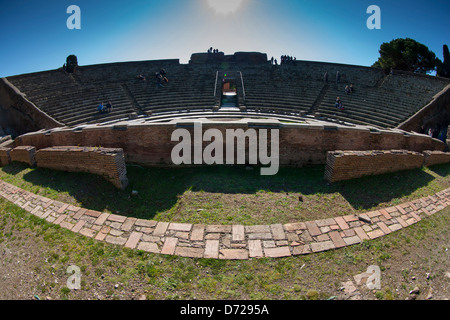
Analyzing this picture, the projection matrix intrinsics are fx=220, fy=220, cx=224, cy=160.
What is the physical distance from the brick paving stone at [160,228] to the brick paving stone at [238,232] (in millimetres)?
1547

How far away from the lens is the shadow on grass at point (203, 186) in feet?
20.5

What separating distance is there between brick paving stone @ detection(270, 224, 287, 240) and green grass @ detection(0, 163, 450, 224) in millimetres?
235

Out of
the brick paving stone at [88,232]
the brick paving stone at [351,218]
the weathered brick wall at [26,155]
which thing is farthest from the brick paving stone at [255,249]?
the weathered brick wall at [26,155]

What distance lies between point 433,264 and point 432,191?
3.49 meters

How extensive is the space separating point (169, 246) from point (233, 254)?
4.32 feet

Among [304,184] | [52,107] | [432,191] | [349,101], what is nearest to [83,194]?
[304,184]

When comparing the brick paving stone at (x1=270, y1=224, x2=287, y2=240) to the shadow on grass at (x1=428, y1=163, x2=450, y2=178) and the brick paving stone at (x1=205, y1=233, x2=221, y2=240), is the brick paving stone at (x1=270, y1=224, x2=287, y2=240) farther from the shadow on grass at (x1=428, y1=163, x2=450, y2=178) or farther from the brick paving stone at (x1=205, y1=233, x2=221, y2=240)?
the shadow on grass at (x1=428, y1=163, x2=450, y2=178)

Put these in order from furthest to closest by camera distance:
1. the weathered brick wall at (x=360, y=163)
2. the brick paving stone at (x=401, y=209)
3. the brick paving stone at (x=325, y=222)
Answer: the weathered brick wall at (x=360, y=163)
the brick paving stone at (x=401, y=209)
the brick paving stone at (x=325, y=222)

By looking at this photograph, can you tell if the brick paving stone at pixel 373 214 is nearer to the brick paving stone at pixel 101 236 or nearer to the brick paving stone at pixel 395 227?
the brick paving stone at pixel 395 227

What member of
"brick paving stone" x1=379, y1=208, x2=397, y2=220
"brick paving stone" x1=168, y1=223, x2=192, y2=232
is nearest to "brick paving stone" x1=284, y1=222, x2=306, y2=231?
"brick paving stone" x1=379, y1=208, x2=397, y2=220

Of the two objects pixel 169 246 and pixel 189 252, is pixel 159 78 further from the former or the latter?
pixel 189 252

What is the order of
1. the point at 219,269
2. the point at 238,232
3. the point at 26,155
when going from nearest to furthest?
1. the point at 219,269
2. the point at 238,232
3. the point at 26,155

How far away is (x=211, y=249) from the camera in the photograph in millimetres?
4379

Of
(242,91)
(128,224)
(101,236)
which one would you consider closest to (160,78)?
(242,91)
